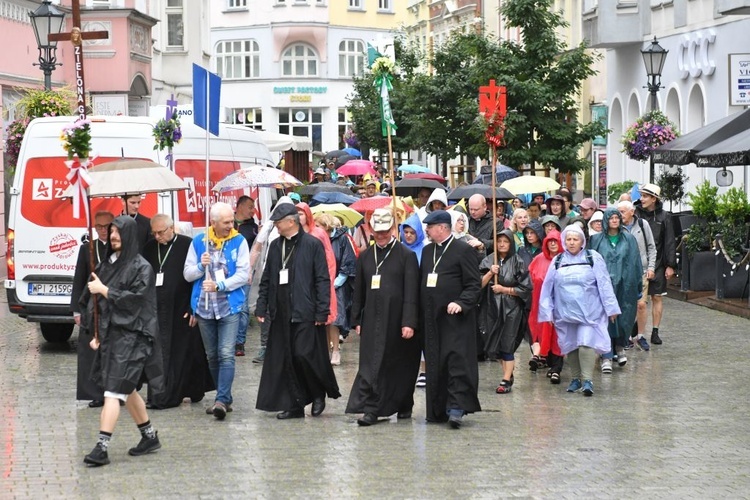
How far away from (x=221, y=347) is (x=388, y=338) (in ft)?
4.46

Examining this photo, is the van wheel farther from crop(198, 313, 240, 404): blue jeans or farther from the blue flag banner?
crop(198, 313, 240, 404): blue jeans

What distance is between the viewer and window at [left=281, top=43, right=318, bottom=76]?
89.6 metres

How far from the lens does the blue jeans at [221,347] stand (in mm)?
12820

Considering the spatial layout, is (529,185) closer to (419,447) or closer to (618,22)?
(419,447)

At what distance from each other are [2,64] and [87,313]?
64.8 feet

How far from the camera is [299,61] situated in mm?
89562

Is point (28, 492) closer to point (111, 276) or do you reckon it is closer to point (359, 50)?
point (111, 276)

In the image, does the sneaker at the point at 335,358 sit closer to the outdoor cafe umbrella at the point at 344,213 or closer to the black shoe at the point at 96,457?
the outdoor cafe umbrella at the point at 344,213

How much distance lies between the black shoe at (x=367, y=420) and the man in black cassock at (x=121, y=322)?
2.18 meters

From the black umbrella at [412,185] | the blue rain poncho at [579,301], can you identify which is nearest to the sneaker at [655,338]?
the blue rain poncho at [579,301]

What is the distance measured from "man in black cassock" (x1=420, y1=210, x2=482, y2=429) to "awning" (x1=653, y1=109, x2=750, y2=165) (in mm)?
12244

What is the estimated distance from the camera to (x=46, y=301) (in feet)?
56.8

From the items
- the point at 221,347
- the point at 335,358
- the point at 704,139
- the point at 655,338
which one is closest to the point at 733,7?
the point at 704,139

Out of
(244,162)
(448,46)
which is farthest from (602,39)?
(244,162)
